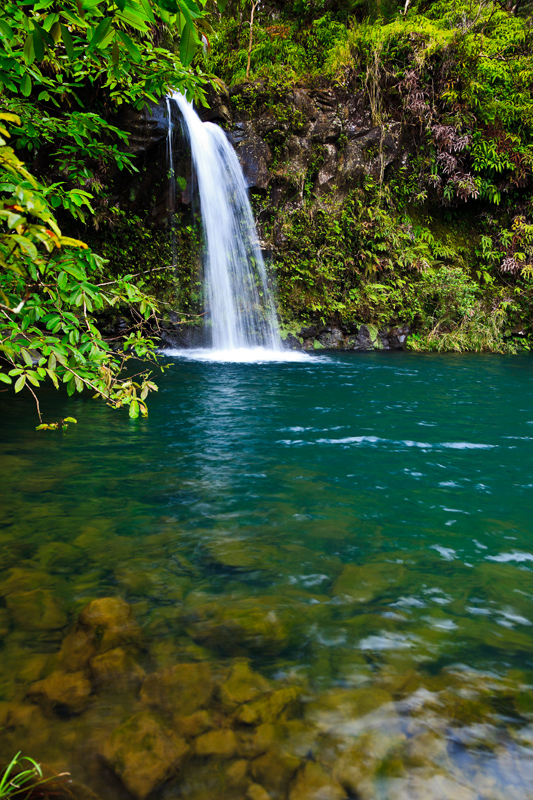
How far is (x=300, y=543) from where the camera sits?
2.72 meters

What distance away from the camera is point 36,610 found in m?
2.07

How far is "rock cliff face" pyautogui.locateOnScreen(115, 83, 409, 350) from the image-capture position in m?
12.3

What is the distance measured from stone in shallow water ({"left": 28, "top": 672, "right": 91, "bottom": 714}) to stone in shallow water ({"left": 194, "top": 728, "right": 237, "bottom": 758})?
45cm

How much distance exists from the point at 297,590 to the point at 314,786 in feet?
3.04

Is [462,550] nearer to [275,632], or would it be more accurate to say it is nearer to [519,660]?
[519,660]

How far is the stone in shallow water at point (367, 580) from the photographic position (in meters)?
2.27

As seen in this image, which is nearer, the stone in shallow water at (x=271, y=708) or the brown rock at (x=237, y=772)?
the brown rock at (x=237, y=772)

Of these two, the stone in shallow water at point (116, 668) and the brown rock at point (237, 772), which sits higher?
the stone in shallow water at point (116, 668)

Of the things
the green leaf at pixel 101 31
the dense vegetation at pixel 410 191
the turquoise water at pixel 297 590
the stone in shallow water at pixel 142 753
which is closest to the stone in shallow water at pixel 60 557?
the turquoise water at pixel 297 590

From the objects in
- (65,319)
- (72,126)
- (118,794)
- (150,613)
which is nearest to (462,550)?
(150,613)

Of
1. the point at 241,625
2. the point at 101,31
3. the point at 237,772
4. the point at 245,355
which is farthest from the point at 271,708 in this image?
the point at 245,355

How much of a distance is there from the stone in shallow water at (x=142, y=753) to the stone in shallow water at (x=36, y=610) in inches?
25.6

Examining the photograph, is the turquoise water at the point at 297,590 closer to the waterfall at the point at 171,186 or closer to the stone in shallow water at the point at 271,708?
the stone in shallow water at the point at 271,708

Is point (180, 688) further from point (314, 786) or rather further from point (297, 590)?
point (297, 590)
